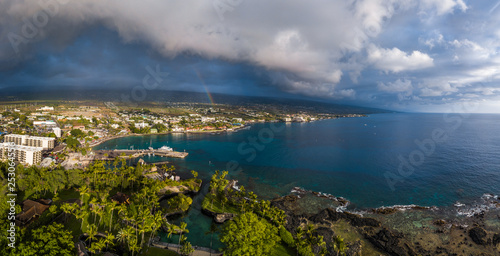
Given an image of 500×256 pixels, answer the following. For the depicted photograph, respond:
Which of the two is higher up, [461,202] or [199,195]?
[461,202]

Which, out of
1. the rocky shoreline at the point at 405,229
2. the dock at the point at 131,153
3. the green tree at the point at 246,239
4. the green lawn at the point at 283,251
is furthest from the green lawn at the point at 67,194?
the rocky shoreline at the point at 405,229

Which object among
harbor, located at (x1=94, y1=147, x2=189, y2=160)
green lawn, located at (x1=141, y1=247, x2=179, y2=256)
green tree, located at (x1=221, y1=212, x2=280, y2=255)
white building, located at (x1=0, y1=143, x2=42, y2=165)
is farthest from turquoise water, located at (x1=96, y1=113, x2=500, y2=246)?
white building, located at (x1=0, y1=143, x2=42, y2=165)

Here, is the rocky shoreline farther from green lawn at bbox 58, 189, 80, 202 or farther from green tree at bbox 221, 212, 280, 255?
green lawn at bbox 58, 189, 80, 202

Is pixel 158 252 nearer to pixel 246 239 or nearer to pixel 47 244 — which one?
pixel 47 244

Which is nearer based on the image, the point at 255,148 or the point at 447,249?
the point at 447,249

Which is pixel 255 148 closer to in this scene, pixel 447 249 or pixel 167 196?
pixel 167 196

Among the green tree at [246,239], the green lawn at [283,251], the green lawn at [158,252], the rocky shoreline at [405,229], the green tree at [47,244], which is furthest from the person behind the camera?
the rocky shoreline at [405,229]

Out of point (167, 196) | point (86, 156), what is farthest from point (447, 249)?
point (86, 156)

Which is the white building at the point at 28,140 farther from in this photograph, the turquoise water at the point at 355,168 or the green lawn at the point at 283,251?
the green lawn at the point at 283,251
